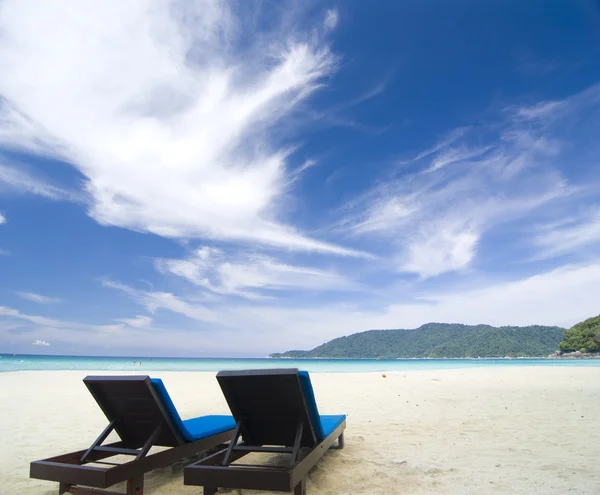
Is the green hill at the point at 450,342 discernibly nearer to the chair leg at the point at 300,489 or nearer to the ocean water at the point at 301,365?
the ocean water at the point at 301,365

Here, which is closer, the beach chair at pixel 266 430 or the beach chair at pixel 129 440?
the beach chair at pixel 266 430

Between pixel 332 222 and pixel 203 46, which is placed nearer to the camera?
pixel 203 46

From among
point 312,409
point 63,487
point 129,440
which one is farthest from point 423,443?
point 63,487

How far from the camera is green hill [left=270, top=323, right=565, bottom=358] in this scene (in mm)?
86812

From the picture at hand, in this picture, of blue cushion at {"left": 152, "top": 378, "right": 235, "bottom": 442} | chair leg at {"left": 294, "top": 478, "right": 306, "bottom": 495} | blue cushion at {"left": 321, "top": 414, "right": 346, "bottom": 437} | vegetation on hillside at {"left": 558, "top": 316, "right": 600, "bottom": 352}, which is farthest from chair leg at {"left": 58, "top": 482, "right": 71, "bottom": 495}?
vegetation on hillside at {"left": 558, "top": 316, "right": 600, "bottom": 352}

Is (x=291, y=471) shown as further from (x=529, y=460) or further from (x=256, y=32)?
(x=256, y=32)

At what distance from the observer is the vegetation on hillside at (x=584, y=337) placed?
71812 millimetres

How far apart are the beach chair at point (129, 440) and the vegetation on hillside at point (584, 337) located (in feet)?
281

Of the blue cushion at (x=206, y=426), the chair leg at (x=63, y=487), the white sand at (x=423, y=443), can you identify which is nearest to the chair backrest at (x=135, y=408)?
the blue cushion at (x=206, y=426)

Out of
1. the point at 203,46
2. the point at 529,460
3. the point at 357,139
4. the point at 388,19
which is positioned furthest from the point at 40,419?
the point at 357,139

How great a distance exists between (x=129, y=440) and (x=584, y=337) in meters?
88.5

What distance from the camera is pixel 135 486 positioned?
3.52 m

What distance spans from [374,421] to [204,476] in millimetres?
5164

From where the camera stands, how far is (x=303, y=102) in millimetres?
16938
